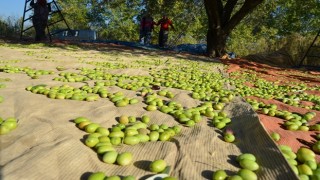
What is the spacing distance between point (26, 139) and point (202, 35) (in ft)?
113

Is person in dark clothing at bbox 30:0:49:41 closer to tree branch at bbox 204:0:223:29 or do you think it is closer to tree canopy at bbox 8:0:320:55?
tree canopy at bbox 8:0:320:55

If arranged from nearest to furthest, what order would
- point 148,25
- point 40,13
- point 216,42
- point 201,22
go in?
1. point 40,13
2. point 216,42
3. point 148,25
4. point 201,22

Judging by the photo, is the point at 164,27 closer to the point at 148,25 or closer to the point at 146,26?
the point at 148,25

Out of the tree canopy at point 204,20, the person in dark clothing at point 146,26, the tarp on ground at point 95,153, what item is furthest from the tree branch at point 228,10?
the tarp on ground at point 95,153

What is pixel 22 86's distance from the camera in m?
4.11

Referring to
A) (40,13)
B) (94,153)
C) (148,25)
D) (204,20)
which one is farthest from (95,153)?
(204,20)

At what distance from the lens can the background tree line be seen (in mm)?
16975

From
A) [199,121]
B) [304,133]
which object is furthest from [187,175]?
[304,133]

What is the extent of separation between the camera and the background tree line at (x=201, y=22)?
16975 millimetres

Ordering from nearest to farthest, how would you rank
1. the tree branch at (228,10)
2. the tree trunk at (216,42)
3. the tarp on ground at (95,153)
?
the tarp on ground at (95,153) < the tree trunk at (216,42) < the tree branch at (228,10)

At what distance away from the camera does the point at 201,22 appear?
31.4 meters

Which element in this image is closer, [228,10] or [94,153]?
[94,153]

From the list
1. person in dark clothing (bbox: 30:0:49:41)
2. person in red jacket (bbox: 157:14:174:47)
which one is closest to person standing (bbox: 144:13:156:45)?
person in red jacket (bbox: 157:14:174:47)

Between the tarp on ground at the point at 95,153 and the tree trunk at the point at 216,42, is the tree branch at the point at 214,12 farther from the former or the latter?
the tarp on ground at the point at 95,153
